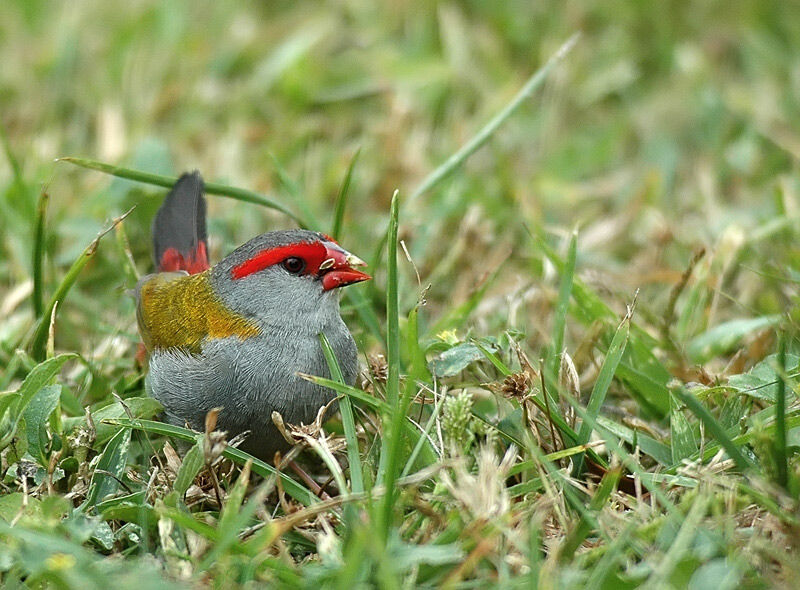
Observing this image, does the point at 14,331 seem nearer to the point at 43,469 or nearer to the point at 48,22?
the point at 43,469

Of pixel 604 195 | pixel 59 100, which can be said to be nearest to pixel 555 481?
pixel 604 195

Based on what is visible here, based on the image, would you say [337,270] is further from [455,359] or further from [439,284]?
[439,284]

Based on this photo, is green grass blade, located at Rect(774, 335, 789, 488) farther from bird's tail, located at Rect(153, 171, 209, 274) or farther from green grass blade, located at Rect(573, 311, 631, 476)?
bird's tail, located at Rect(153, 171, 209, 274)

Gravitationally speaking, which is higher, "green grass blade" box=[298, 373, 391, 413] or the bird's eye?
the bird's eye

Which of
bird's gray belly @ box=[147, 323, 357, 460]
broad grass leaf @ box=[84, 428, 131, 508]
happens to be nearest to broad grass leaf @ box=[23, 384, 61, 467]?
broad grass leaf @ box=[84, 428, 131, 508]

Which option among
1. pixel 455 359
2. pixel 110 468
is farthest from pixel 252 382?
pixel 455 359

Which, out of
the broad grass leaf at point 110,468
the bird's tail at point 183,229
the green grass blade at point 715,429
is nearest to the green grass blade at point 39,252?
the bird's tail at point 183,229
